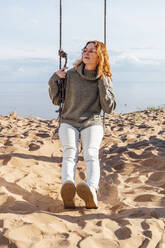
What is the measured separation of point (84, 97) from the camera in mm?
2846

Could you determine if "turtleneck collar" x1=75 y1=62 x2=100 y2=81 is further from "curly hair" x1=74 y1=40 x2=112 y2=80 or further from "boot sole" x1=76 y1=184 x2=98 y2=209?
"boot sole" x1=76 y1=184 x2=98 y2=209

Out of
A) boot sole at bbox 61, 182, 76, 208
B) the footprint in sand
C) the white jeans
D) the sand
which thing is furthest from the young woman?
the footprint in sand

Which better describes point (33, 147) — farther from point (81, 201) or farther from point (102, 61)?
point (102, 61)

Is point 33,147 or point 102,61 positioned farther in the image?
point 33,147

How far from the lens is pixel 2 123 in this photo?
6.42 m

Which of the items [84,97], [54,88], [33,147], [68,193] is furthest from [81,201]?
[33,147]

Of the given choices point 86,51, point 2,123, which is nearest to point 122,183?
point 86,51

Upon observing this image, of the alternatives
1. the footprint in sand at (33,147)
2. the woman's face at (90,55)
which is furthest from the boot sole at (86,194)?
the footprint in sand at (33,147)

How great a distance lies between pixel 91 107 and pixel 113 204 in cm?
91

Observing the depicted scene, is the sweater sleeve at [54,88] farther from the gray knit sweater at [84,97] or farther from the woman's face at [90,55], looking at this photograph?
the woman's face at [90,55]

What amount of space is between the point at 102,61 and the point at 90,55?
0.13 meters

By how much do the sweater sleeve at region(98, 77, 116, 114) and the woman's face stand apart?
22 centimetres

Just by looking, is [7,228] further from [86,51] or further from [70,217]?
[86,51]

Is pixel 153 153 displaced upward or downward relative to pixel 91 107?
downward
